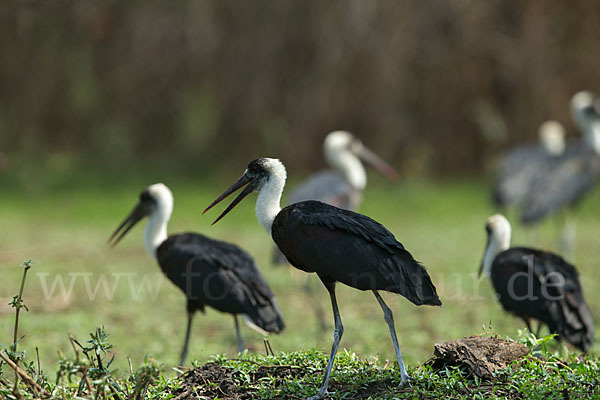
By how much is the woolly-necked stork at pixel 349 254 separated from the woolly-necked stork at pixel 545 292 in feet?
5.06

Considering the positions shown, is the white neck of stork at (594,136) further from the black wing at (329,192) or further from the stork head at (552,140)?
the black wing at (329,192)

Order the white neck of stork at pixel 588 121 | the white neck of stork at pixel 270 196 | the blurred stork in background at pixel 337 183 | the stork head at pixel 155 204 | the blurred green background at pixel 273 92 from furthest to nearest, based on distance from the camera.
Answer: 1. the blurred green background at pixel 273 92
2. the white neck of stork at pixel 588 121
3. the blurred stork in background at pixel 337 183
4. the stork head at pixel 155 204
5. the white neck of stork at pixel 270 196

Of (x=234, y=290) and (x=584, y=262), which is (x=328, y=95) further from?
(x=234, y=290)

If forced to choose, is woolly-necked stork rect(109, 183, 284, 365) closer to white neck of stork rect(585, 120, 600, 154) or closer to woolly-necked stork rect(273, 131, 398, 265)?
woolly-necked stork rect(273, 131, 398, 265)

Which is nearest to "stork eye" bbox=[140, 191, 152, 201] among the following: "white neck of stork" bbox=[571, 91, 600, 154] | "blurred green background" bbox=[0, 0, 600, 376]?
"blurred green background" bbox=[0, 0, 600, 376]

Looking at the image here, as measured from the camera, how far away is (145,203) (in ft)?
20.2

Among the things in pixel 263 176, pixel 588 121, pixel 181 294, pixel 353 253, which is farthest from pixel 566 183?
pixel 353 253

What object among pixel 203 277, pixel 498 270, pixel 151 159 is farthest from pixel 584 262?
pixel 151 159

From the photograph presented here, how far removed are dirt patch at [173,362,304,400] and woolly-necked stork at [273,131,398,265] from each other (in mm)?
3281

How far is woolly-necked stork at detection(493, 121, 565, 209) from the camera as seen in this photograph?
32.4 feet

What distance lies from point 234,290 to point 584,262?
215 inches

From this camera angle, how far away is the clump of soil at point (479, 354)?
3.72 m

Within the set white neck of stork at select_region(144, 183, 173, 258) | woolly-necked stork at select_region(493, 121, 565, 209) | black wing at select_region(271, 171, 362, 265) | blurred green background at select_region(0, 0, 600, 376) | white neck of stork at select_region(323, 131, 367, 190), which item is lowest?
white neck of stork at select_region(144, 183, 173, 258)

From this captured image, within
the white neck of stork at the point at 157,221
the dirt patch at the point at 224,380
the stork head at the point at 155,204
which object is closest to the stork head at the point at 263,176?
the dirt patch at the point at 224,380
